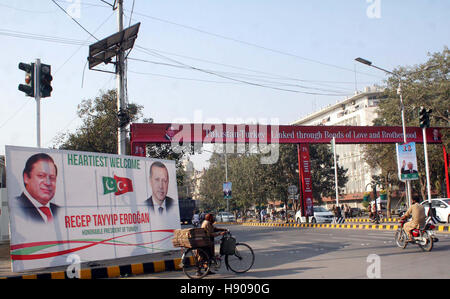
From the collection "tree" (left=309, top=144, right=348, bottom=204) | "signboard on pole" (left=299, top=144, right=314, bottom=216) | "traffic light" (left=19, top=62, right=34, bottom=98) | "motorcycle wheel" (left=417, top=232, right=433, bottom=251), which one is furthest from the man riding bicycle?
"tree" (left=309, top=144, right=348, bottom=204)

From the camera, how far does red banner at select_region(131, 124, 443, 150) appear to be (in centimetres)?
2543

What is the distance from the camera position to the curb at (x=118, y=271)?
1008cm

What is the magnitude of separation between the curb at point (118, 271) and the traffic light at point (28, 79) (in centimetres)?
474

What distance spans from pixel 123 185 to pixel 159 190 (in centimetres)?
150

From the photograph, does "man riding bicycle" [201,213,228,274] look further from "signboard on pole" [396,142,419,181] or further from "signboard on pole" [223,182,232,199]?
"signboard on pole" [223,182,232,199]

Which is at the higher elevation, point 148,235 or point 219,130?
point 219,130

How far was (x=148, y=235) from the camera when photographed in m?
13.2

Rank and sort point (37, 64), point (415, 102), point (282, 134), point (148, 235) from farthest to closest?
1. point (415, 102)
2. point (282, 134)
3. point (148, 235)
4. point (37, 64)

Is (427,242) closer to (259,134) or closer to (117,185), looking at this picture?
(117,185)

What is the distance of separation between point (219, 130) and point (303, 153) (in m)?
6.89

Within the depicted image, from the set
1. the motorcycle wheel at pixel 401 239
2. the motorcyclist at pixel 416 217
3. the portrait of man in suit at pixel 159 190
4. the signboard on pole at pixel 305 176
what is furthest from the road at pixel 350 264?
the signboard on pole at pixel 305 176

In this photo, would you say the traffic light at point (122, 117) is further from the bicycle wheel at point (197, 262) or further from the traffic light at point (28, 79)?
the bicycle wheel at point (197, 262)
